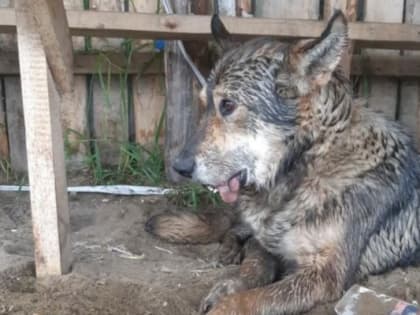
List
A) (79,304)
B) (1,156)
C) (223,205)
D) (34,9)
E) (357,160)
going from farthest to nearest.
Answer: (1,156) → (223,205) → (357,160) → (79,304) → (34,9)

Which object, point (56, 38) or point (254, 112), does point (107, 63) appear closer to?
point (56, 38)

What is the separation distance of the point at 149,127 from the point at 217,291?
210 cm

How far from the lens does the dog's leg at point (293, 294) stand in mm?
2984

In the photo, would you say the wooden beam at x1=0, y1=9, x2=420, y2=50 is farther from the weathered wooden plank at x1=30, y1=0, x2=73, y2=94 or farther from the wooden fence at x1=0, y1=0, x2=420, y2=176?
the weathered wooden plank at x1=30, y1=0, x2=73, y2=94

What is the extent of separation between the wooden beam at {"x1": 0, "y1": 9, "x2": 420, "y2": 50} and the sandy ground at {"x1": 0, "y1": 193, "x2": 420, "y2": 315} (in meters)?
1.22

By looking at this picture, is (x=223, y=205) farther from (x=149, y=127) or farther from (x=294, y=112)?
(x=294, y=112)

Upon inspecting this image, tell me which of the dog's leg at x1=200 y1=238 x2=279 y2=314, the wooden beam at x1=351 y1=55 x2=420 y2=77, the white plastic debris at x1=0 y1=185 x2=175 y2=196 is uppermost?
the wooden beam at x1=351 y1=55 x2=420 y2=77

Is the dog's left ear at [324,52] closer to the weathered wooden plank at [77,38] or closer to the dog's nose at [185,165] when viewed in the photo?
the dog's nose at [185,165]

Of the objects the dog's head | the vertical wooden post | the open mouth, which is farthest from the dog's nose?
the vertical wooden post

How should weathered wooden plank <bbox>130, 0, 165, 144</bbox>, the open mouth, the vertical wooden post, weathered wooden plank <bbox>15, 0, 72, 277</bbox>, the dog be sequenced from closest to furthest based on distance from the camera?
weathered wooden plank <bbox>15, 0, 72, 277</bbox>
the dog
the open mouth
the vertical wooden post
weathered wooden plank <bbox>130, 0, 165, 144</bbox>

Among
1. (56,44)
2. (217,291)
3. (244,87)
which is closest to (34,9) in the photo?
(56,44)

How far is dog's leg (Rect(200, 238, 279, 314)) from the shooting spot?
311 cm

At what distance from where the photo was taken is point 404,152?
3.46 metres

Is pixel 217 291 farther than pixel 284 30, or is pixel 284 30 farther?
pixel 284 30
